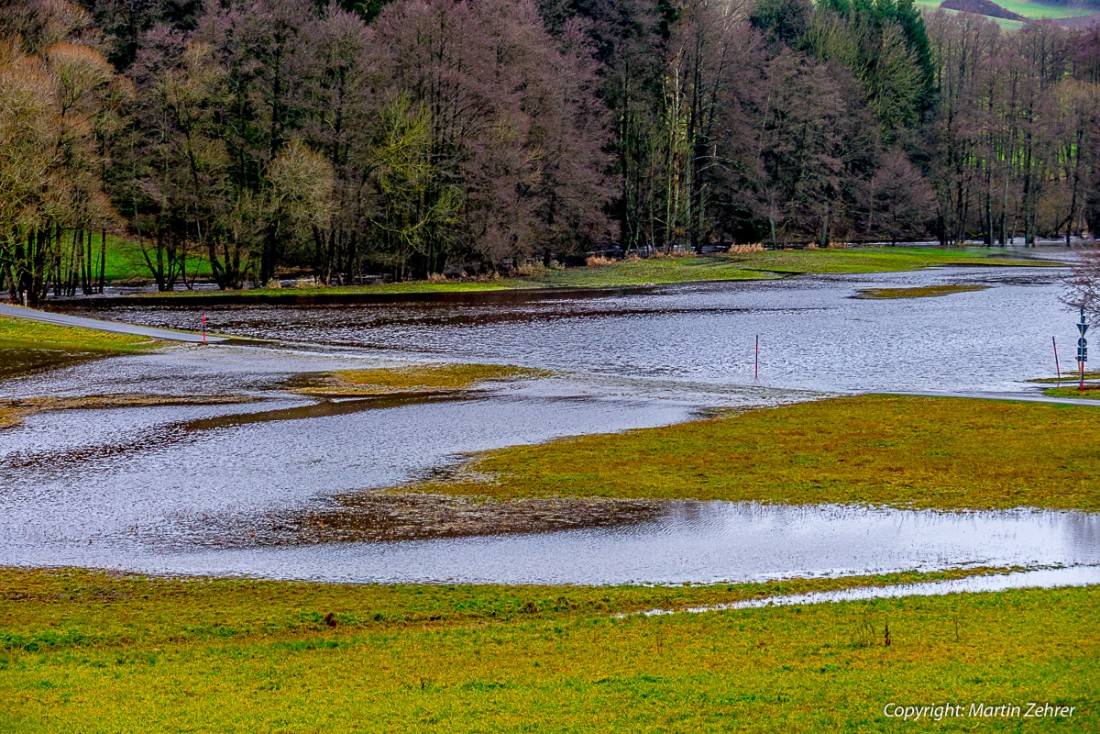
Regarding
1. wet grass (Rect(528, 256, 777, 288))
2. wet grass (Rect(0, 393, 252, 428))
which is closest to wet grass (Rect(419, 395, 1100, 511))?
wet grass (Rect(0, 393, 252, 428))

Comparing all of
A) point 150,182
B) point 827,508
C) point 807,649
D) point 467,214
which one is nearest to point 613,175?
point 467,214

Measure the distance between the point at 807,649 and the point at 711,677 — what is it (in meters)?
1.69

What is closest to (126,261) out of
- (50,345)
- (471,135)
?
(471,135)

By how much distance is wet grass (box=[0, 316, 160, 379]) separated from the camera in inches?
1754

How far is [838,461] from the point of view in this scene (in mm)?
26125

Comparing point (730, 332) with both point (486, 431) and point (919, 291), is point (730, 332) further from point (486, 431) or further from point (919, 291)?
point (919, 291)

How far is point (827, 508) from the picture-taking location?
22234 mm

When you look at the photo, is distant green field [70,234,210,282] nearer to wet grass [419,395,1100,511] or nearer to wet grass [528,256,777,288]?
wet grass [528,256,777,288]

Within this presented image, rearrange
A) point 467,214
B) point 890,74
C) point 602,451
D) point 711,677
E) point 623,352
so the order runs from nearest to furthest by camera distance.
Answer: point 711,677 → point 602,451 → point 623,352 → point 467,214 → point 890,74

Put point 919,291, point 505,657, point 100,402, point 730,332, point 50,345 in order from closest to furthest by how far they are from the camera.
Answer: point 505,657, point 100,402, point 50,345, point 730,332, point 919,291

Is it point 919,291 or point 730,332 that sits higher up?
point 919,291

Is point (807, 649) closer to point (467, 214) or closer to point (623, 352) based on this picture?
point (623, 352)

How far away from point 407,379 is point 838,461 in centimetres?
1842

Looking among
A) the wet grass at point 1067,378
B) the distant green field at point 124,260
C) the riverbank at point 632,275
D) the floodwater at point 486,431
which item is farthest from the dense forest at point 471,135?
the wet grass at point 1067,378
